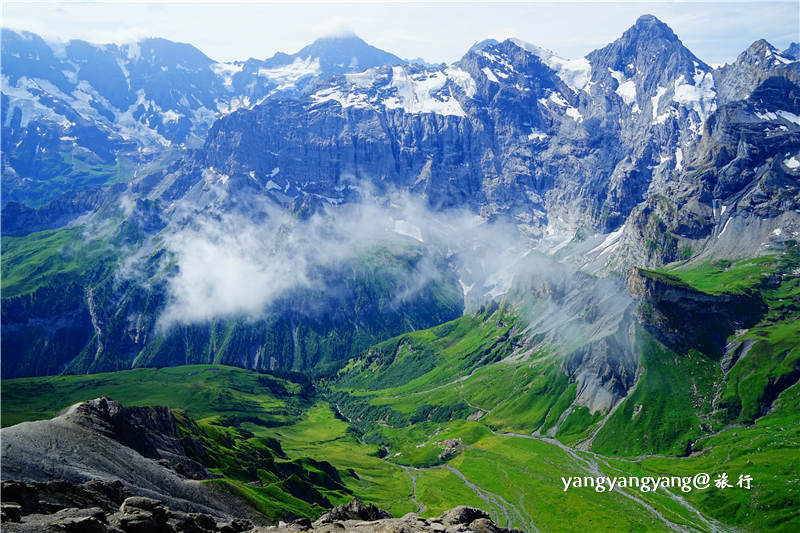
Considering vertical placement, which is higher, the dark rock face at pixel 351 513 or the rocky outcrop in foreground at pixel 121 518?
the rocky outcrop in foreground at pixel 121 518

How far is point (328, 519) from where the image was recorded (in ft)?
297

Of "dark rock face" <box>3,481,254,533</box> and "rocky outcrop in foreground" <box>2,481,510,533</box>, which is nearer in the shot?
"dark rock face" <box>3,481,254,533</box>

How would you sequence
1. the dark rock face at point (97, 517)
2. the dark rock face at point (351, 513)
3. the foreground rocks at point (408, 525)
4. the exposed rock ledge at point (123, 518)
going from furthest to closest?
the dark rock face at point (351, 513)
the foreground rocks at point (408, 525)
the exposed rock ledge at point (123, 518)
the dark rock face at point (97, 517)

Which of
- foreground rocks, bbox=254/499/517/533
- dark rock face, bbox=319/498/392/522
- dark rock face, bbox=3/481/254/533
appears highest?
dark rock face, bbox=3/481/254/533

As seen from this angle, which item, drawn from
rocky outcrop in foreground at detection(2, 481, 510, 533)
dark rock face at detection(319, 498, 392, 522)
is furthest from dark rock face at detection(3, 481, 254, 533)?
→ dark rock face at detection(319, 498, 392, 522)

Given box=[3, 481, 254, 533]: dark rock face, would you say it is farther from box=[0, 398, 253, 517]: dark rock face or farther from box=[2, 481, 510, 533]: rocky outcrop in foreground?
box=[0, 398, 253, 517]: dark rock face

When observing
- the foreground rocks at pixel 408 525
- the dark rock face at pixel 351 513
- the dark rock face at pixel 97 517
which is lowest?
the dark rock face at pixel 351 513

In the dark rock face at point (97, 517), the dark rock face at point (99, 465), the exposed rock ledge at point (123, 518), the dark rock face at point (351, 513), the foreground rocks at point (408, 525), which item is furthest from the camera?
the dark rock face at point (351, 513)

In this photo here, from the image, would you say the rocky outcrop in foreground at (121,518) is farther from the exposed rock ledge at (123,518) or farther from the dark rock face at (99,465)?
the dark rock face at (99,465)

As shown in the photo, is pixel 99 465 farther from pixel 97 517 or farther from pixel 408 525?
pixel 408 525

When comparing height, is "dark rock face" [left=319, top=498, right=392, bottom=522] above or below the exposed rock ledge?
below

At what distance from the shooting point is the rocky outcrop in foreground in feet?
174

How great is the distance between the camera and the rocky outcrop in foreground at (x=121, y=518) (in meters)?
53.1

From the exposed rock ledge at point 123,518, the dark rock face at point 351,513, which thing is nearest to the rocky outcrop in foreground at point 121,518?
the exposed rock ledge at point 123,518
